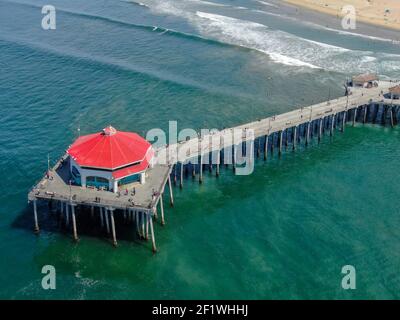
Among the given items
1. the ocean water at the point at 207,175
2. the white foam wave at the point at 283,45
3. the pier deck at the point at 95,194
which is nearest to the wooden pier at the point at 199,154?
the pier deck at the point at 95,194

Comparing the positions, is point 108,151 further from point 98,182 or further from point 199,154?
point 199,154

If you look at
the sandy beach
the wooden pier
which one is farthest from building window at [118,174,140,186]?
the sandy beach

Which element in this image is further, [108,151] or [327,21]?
[327,21]

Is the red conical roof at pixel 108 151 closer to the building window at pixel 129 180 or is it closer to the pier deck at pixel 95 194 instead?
the building window at pixel 129 180

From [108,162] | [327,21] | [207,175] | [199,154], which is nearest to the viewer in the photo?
[108,162]

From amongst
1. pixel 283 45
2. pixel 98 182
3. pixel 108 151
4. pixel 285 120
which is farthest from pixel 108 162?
pixel 283 45

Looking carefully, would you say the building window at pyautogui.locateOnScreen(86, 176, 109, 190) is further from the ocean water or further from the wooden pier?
the ocean water

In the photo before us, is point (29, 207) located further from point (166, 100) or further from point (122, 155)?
point (166, 100)
